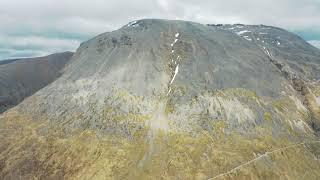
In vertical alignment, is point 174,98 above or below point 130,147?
above

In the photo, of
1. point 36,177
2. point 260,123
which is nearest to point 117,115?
point 36,177

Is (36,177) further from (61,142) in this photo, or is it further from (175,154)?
(175,154)

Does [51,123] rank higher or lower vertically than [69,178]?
higher

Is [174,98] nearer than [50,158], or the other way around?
[50,158]

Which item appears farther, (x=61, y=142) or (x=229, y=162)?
(x=61, y=142)

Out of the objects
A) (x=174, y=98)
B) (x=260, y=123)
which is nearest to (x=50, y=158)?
(x=174, y=98)

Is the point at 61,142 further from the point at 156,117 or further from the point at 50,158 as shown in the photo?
the point at 156,117

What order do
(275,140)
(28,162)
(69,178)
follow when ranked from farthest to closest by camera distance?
(275,140), (28,162), (69,178)

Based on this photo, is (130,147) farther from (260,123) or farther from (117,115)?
(260,123)

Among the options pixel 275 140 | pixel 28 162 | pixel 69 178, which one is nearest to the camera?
pixel 69 178
